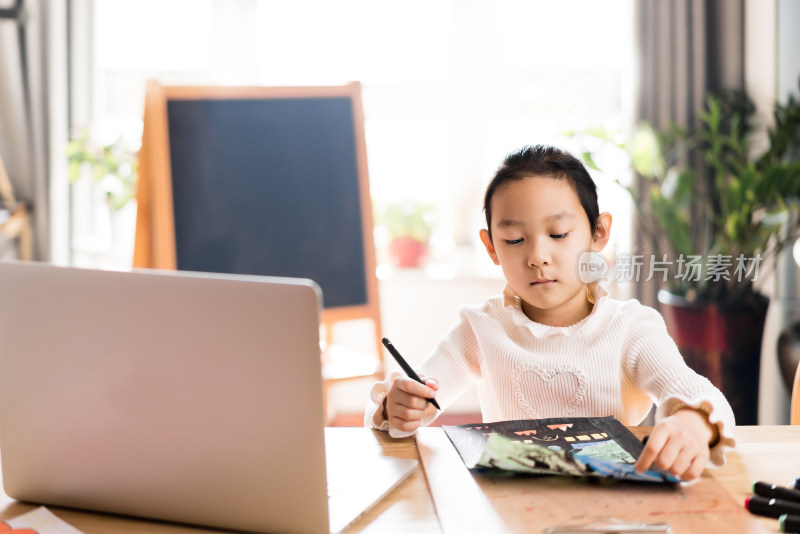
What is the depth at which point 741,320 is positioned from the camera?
2652 mm

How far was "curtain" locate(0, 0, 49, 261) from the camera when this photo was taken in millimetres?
3398

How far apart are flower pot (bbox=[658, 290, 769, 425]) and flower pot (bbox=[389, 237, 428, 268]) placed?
1.37 metres

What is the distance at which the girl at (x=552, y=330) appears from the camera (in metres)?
1.12

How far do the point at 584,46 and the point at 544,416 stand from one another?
9.26ft

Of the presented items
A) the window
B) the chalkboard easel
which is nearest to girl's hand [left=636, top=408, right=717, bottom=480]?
the chalkboard easel

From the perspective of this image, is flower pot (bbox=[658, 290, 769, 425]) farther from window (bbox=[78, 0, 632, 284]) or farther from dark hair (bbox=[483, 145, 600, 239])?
dark hair (bbox=[483, 145, 600, 239])

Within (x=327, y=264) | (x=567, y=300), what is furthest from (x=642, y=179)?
(x=567, y=300)

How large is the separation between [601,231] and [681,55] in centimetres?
233

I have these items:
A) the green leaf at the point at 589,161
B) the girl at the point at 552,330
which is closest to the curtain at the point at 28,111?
the green leaf at the point at 589,161

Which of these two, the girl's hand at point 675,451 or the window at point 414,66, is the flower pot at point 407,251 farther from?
the girl's hand at point 675,451

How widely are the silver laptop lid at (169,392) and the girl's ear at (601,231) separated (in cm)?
65

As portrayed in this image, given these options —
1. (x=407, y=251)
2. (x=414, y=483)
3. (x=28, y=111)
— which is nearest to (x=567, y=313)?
(x=414, y=483)

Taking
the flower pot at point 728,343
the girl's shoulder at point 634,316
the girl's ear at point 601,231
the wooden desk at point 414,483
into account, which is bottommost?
the flower pot at point 728,343

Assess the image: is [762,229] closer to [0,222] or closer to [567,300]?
[567,300]
